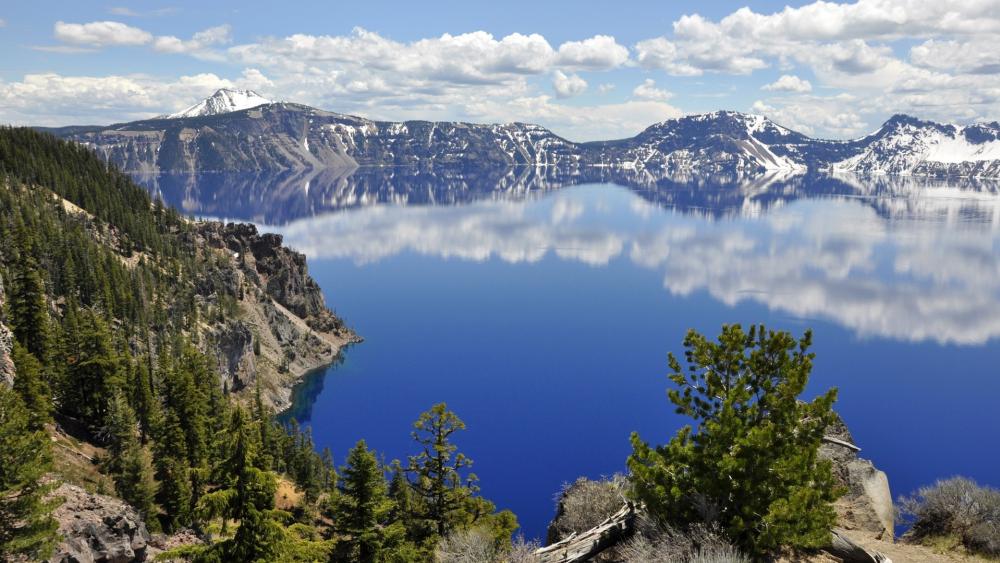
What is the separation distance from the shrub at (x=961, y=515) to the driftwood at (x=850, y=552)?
7.20 metres

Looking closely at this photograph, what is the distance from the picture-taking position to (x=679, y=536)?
24.3 metres

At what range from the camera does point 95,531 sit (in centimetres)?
4072

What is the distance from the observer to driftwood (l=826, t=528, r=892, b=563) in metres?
25.6

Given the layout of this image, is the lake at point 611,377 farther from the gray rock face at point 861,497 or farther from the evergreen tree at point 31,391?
the evergreen tree at point 31,391

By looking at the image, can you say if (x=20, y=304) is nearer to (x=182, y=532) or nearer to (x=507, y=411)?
(x=182, y=532)

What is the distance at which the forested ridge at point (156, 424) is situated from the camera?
31.0 m

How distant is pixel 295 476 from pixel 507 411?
46.6 metres

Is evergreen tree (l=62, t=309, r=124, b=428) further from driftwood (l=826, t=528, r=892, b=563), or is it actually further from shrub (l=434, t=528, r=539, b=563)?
driftwood (l=826, t=528, r=892, b=563)

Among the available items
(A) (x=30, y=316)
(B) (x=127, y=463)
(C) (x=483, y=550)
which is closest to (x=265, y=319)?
(A) (x=30, y=316)

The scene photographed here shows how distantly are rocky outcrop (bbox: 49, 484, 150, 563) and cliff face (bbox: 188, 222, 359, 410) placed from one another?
8851cm

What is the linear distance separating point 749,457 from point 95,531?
39.7 m

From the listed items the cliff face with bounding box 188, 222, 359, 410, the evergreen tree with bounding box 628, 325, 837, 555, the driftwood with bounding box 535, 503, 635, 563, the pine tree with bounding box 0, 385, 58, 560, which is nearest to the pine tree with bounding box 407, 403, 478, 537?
the driftwood with bounding box 535, 503, 635, 563

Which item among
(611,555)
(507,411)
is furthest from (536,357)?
(611,555)

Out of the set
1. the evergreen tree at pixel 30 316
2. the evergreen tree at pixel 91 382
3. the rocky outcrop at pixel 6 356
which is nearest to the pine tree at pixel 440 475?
the rocky outcrop at pixel 6 356
